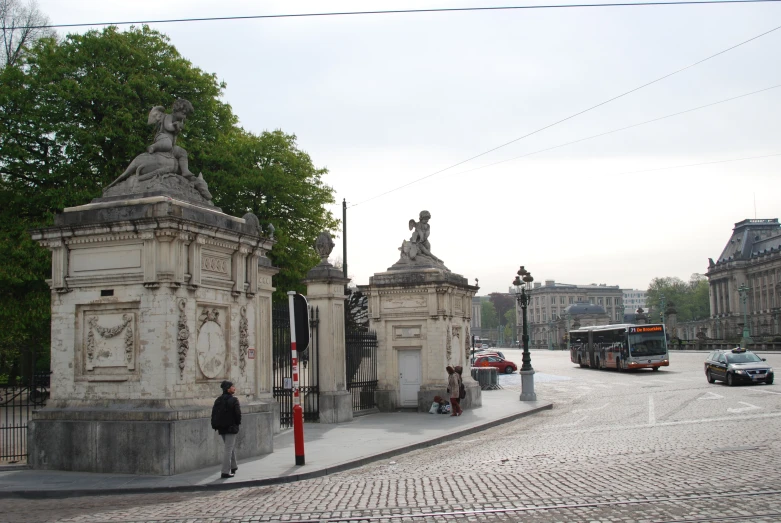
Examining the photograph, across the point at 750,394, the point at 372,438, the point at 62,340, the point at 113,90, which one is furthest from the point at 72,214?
the point at 750,394

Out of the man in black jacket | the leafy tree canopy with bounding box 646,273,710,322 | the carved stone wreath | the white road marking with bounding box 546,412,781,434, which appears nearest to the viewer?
the man in black jacket

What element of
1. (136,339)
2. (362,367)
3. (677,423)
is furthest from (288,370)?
(677,423)

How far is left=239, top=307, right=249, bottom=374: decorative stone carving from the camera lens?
47.3 feet

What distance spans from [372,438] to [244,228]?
5599 mm

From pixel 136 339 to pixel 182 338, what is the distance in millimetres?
786

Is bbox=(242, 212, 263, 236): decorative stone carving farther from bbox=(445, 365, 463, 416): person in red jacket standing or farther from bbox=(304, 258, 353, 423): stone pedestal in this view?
bbox=(445, 365, 463, 416): person in red jacket standing

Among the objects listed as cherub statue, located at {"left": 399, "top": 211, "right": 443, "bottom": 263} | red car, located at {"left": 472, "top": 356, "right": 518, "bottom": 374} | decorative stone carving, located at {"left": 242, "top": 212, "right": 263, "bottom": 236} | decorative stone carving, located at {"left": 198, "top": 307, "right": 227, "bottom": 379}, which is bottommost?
red car, located at {"left": 472, "top": 356, "right": 518, "bottom": 374}

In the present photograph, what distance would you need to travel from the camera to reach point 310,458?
45.6 feet

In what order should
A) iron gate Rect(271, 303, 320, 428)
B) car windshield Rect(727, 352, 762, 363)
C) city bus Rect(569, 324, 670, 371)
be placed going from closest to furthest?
iron gate Rect(271, 303, 320, 428)
car windshield Rect(727, 352, 762, 363)
city bus Rect(569, 324, 670, 371)

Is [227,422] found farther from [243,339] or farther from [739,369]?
[739,369]

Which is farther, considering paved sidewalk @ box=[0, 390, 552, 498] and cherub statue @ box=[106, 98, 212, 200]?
cherub statue @ box=[106, 98, 212, 200]

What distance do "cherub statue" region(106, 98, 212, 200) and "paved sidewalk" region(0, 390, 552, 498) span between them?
505 cm

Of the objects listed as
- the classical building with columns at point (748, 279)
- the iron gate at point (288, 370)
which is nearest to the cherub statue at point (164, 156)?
the iron gate at point (288, 370)

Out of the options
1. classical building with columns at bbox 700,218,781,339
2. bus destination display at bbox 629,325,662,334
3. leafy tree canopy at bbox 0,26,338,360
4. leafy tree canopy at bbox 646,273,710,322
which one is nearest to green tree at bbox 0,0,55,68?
leafy tree canopy at bbox 0,26,338,360
